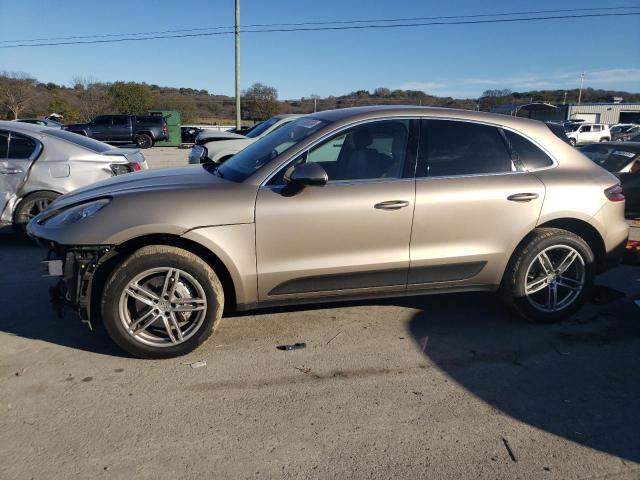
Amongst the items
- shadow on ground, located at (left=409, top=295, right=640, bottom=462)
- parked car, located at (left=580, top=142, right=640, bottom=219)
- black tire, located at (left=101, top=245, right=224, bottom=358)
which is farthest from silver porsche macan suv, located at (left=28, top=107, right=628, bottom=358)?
parked car, located at (left=580, top=142, right=640, bottom=219)

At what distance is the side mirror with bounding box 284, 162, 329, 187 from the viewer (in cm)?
345

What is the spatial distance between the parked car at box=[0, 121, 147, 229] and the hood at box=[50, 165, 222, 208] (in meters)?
2.63

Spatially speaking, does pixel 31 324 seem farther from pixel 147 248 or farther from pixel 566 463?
pixel 566 463

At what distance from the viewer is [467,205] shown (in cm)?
382

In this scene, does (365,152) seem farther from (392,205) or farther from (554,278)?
(554,278)

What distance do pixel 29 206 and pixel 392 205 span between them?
484 centimetres

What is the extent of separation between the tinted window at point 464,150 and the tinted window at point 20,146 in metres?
5.12

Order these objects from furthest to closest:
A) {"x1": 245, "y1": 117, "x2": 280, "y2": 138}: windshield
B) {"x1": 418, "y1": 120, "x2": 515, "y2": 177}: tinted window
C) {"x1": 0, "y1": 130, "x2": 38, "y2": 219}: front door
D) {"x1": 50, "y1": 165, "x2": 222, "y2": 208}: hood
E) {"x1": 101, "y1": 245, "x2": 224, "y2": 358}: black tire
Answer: {"x1": 245, "y1": 117, "x2": 280, "y2": 138}: windshield
{"x1": 0, "y1": 130, "x2": 38, "y2": 219}: front door
{"x1": 418, "y1": 120, "x2": 515, "y2": 177}: tinted window
{"x1": 50, "y1": 165, "x2": 222, "y2": 208}: hood
{"x1": 101, "y1": 245, "x2": 224, "y2": 358}: black tire

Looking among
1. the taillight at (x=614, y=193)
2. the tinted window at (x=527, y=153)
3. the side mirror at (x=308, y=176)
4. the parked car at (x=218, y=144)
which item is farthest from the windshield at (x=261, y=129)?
the taillight at (x=614, y=193)

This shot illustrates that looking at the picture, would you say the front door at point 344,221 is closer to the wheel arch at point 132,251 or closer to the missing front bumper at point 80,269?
the wheel arch at point 132,251

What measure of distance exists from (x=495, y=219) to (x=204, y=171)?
2.39 metres

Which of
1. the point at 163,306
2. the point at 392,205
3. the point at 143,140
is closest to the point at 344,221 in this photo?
the point at 392,205

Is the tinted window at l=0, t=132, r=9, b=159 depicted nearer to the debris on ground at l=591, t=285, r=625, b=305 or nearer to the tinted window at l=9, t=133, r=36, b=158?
the tinted window at l=9, t=133, r=36, b=158

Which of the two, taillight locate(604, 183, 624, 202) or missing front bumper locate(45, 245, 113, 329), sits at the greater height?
taillight locate(604, 183, 624, 202)
